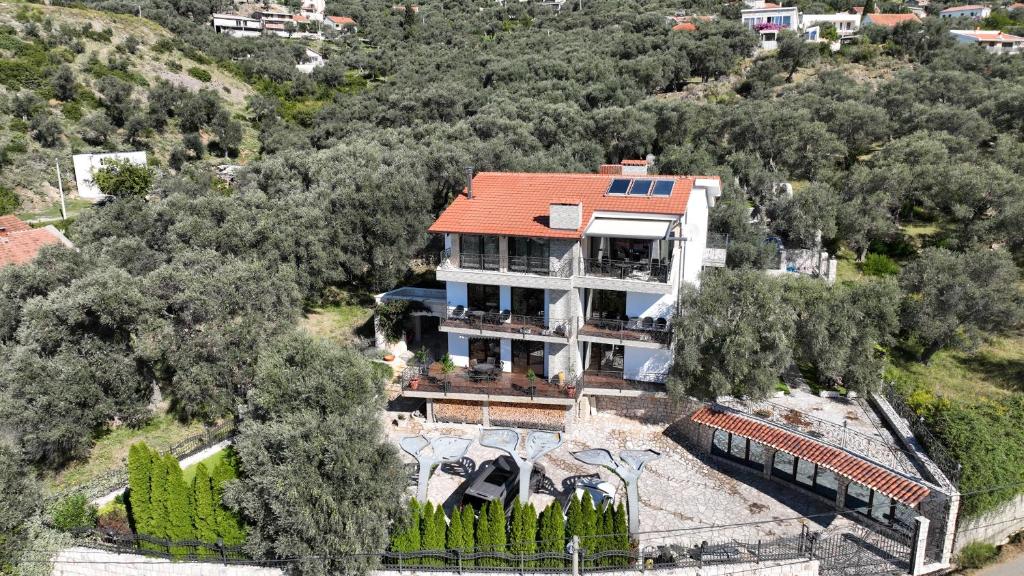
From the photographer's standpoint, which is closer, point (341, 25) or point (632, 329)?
point (632, 329)

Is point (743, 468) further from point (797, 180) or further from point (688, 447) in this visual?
point (797, 180)

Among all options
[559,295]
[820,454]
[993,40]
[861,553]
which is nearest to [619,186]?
[559,295]

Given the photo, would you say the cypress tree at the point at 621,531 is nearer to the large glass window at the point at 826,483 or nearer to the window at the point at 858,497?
the large glass window at the point at 826,483

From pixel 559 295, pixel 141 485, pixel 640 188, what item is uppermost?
pixel 640 188

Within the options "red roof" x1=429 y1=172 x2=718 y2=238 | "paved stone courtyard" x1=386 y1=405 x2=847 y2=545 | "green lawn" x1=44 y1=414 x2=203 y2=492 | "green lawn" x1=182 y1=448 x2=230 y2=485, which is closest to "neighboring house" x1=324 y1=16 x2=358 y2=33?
"red roof" x1=429 y1=172 x2=718 y2=238

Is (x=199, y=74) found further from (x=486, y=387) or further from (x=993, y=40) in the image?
(x=993, y=40)

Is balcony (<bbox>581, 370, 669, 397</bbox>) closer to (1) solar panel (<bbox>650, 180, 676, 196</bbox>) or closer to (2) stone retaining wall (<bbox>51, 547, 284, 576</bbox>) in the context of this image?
(1) solar panel (<bbox>650, 180, 676, 196</bbox>)

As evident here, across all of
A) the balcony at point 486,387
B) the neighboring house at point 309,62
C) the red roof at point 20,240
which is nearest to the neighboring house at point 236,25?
the neighboring house at point 309,62
